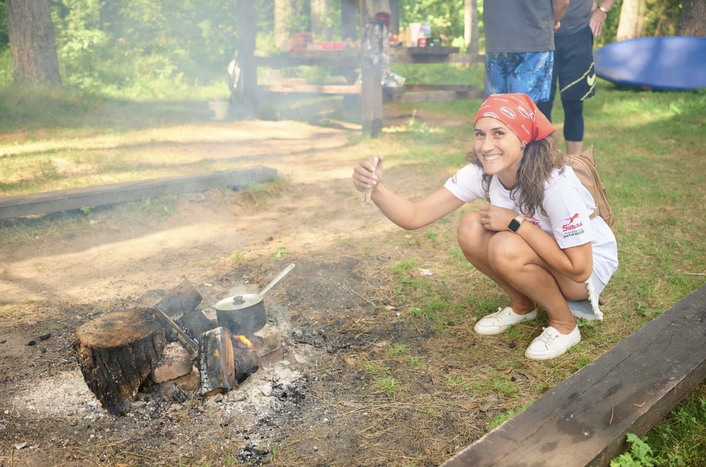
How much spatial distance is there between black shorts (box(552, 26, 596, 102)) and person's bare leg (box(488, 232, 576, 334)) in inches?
107

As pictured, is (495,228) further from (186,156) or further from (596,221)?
(186,156)

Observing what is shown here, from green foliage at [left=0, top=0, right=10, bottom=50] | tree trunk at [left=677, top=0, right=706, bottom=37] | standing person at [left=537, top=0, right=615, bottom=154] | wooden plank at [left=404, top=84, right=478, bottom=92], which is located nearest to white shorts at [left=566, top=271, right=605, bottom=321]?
standing person at [left=537, top=0, right=615, bottom=154]

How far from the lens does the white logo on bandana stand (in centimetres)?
233

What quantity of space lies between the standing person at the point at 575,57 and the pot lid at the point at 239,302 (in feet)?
9.96

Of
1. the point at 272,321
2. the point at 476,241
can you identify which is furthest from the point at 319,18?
the point at 476,241

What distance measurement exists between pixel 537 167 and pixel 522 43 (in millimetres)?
1999

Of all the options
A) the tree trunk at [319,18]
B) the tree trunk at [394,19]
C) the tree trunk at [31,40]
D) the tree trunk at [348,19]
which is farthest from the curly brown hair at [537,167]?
the tree trunk at [319,18]

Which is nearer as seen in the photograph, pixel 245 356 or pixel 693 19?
pixel 245 356

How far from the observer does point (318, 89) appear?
8578 millimetres

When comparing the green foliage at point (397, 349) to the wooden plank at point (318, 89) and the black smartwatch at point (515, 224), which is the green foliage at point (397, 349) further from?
the wooden plank at point (318, 89)

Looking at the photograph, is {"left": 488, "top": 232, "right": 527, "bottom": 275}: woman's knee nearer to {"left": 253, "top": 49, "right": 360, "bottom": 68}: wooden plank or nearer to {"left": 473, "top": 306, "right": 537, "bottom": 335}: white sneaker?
{"left": 473, "top": 306, "right": 537, "bottom": 335}: white sneaker

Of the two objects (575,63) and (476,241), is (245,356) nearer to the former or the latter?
(476,241)

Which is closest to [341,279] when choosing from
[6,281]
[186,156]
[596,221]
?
[596,221]

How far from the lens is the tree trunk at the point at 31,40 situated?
362 inches
